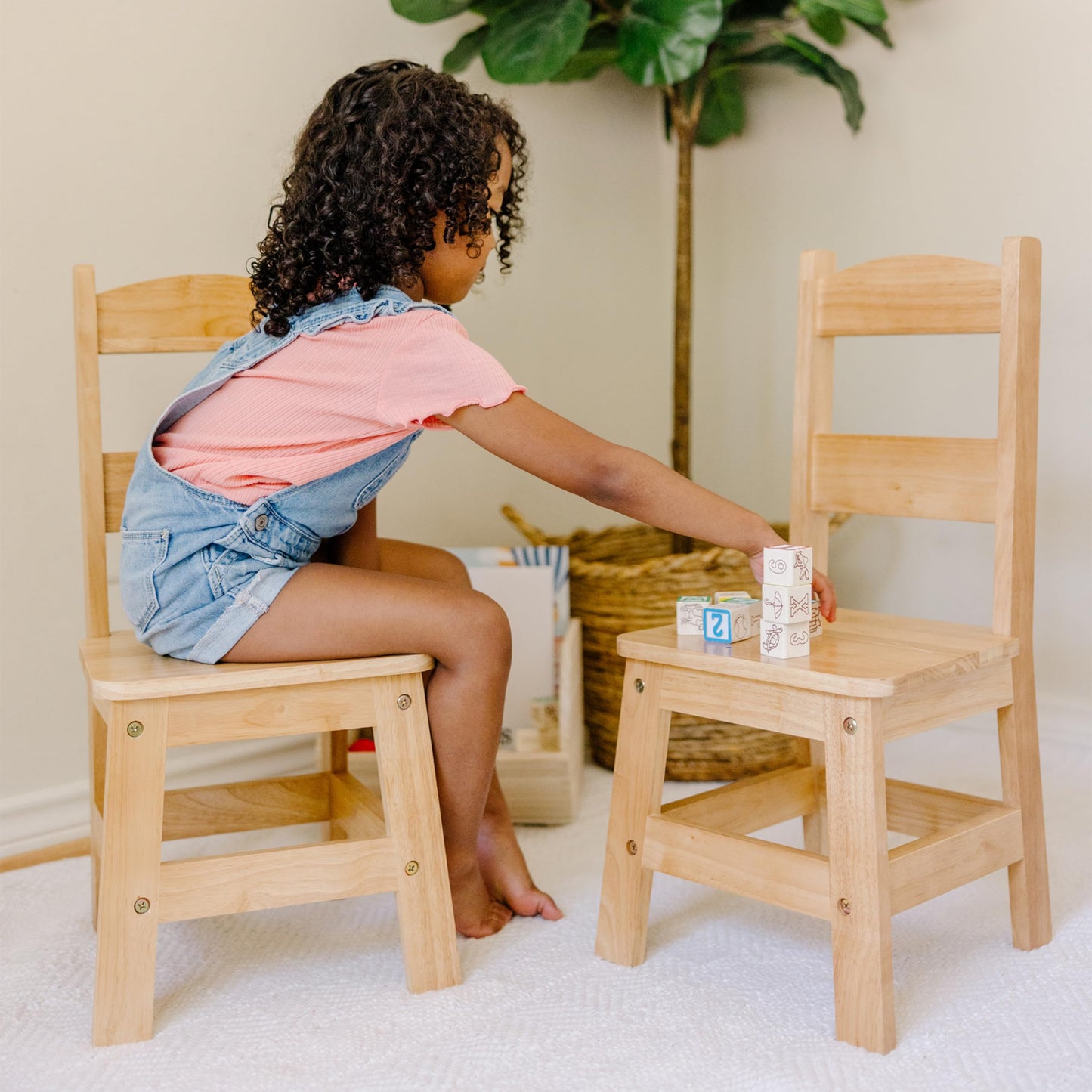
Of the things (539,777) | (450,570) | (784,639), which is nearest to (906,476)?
(784,639)

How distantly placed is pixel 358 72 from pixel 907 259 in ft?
1.87

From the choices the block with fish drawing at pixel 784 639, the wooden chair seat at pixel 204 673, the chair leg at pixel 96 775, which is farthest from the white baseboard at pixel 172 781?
the block with fish drawing at pixel 784 639

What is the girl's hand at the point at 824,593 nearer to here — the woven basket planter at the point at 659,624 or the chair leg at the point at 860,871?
the chair leg at the point at 860,871

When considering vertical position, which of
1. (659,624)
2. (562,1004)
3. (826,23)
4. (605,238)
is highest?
(826,23)

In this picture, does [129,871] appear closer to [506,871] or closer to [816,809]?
[506,871]

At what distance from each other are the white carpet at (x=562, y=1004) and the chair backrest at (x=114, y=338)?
37 cm

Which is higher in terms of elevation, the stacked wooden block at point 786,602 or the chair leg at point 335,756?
the stacked wooden block at point 786,602

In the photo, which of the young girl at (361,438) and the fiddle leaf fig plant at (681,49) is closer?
the young girl at (361,438)

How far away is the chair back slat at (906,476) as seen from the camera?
1151 millimetres

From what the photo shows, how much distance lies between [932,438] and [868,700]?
0.34 metres

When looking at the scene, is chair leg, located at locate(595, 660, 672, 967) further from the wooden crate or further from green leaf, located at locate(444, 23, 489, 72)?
green leaf, located at locate(444, 23, 489, 72)

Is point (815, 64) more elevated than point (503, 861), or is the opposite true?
point (815, 64)

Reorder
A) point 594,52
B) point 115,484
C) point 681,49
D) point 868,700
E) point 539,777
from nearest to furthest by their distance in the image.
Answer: point 868,700 → point 115,484 → point 539,777 → point 681,49 → point 594,52

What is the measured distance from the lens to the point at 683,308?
75.5 inches
